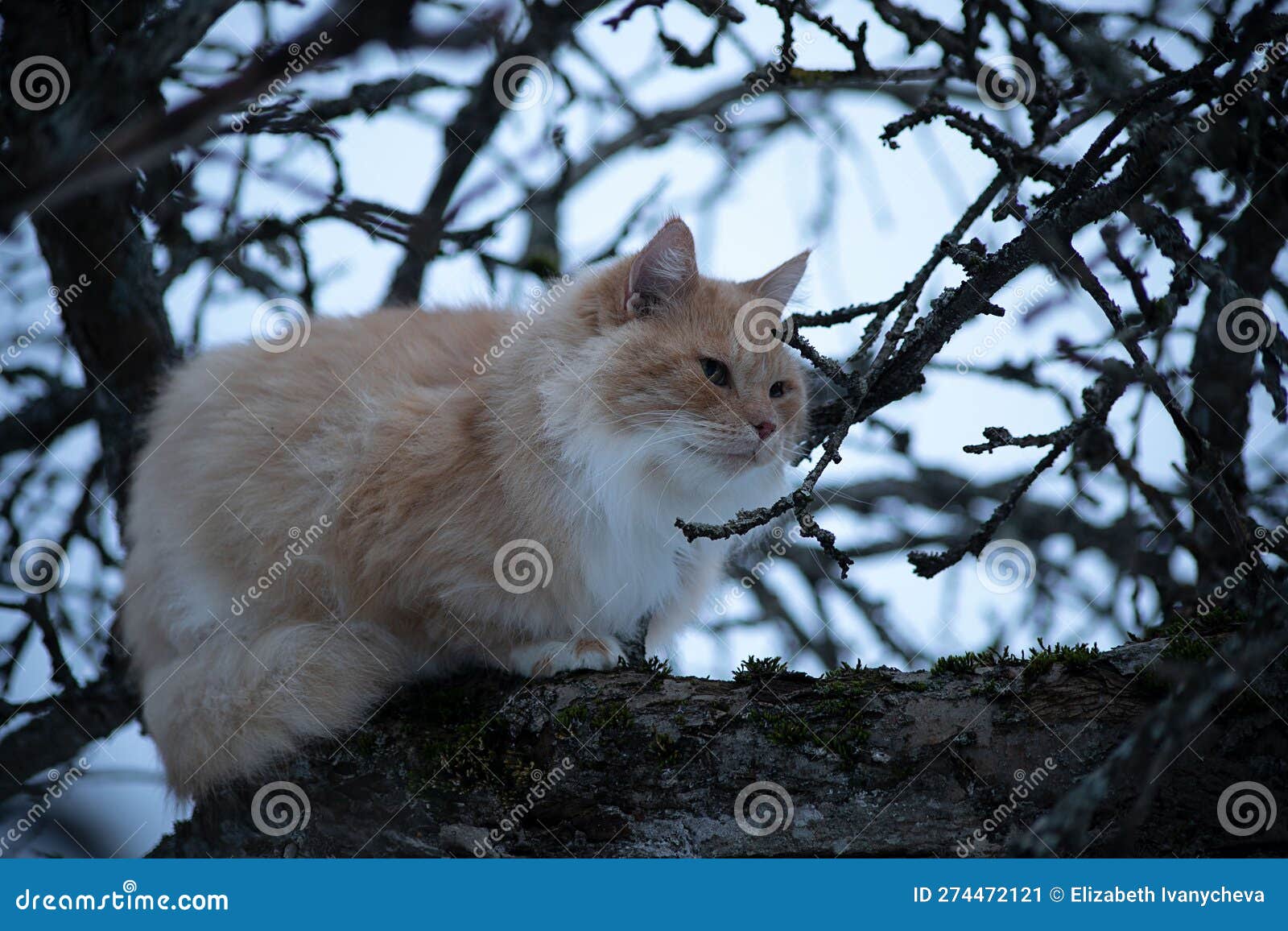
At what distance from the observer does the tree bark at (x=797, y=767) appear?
209cm

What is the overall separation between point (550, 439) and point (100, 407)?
2024mm

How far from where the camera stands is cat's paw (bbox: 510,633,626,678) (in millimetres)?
2936

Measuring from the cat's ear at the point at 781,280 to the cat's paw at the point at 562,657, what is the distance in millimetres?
1497

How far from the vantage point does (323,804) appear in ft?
8.76

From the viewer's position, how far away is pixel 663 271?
3.29m

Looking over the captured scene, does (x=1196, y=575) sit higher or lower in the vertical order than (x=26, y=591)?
higher

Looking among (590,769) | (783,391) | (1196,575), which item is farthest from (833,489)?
(590,769)

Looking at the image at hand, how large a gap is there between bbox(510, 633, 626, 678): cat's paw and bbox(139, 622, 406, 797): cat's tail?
392 mm

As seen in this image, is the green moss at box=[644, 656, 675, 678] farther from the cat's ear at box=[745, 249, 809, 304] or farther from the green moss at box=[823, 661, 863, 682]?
the cat's ear at box=[745, 249, 809, 304]

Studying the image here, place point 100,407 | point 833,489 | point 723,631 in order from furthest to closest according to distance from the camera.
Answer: point 723,631, point 833,489, point 100,407

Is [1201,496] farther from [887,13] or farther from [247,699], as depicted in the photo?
[247,699]

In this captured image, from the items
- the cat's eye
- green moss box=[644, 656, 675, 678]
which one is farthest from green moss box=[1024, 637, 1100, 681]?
the cat's eye

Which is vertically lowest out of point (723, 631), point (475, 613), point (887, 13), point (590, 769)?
point (590, 769)

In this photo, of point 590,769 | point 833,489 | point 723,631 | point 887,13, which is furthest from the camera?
point 723,631
